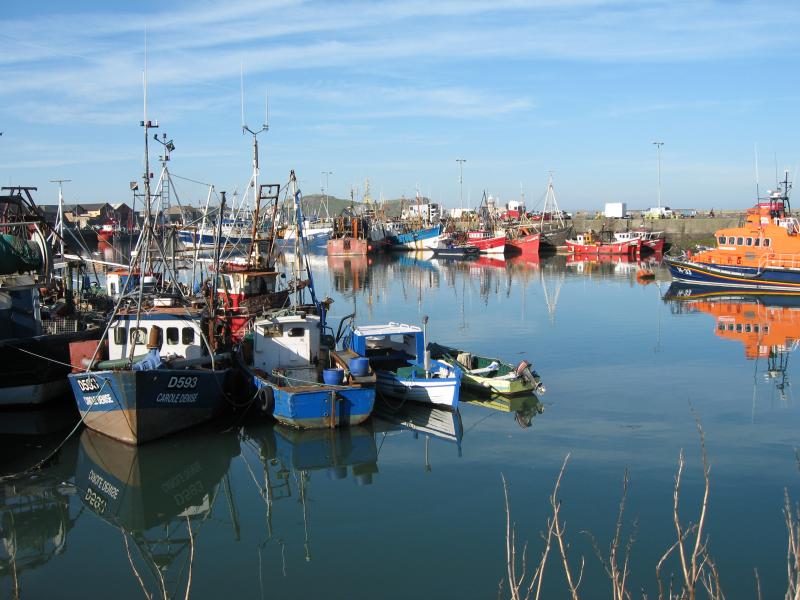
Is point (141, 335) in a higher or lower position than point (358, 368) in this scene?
higher

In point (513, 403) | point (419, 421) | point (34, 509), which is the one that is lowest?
point (34, 509)

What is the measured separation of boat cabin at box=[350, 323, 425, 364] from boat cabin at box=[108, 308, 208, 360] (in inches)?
184

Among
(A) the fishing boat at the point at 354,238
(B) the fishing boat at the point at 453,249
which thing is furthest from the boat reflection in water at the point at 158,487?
(A) the fishing boat at the point at 354,238

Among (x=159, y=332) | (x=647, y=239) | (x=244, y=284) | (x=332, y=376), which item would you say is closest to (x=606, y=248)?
(x=647, y=239)

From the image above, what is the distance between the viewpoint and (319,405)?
16.4m

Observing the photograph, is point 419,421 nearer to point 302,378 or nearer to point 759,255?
point 302,378

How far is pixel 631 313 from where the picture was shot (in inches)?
1401

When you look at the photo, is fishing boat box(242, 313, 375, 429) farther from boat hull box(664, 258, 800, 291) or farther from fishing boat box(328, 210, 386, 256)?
fishing boat box(328, 210, 386, 256)

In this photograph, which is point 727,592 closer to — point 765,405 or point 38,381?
point 765,405

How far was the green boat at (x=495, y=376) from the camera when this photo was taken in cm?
1936

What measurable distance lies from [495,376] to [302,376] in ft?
16.2

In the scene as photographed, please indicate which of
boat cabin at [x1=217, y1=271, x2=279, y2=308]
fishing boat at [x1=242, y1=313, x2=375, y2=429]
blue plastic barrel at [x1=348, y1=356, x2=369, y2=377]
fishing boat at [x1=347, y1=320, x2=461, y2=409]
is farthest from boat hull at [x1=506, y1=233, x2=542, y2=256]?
blue plastic barrel at [x1=348, y1=356, x2=369, y2=377]

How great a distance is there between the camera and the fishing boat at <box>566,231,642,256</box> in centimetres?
7200

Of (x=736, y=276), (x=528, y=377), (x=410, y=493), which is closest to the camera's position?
(x=410, y=493)
